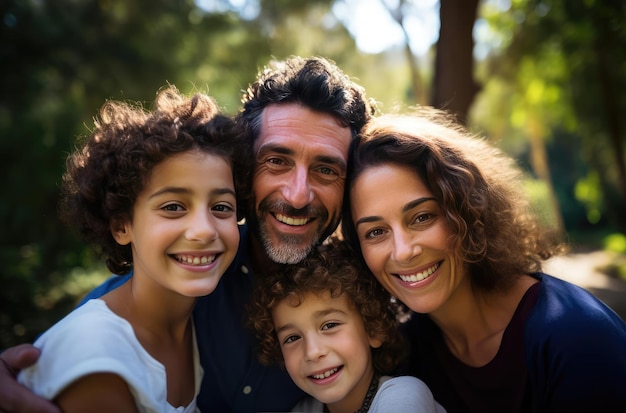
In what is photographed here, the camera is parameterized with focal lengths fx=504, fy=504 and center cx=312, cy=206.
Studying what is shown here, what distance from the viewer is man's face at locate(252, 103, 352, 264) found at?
292 centimetres

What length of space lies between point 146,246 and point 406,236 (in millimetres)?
1257

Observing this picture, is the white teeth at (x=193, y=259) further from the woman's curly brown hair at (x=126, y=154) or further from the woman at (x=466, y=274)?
the woman at (x=466, y=274)

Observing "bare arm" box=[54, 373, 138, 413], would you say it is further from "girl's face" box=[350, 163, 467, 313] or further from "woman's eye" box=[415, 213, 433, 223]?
"woman's eye" box=[415, 213, 433, 223]

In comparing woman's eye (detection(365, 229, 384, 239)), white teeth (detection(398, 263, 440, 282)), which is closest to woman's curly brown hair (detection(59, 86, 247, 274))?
woman's eye (detection(365, 229, 384, 239))

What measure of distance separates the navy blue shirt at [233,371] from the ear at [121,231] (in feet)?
2.07

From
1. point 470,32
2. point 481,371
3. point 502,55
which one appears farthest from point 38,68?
point 502,55

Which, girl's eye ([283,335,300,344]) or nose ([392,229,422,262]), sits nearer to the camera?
nose ([392,229,422,262])

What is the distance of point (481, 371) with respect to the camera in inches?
103

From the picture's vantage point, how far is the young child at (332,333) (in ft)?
8.41

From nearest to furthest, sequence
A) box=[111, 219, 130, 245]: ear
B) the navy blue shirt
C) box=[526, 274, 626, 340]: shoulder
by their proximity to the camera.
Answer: box=[526, 274, 626, 340]: shoulder < box=[111, 219, 130, 245]: ear < the navy blue shirt

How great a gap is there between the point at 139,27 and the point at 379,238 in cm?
803

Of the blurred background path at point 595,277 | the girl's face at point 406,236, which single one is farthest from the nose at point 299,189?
the blurred background path at point 595,277

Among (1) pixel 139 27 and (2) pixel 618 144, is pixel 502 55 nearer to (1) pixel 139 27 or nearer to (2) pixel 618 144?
(2) pixel 618 144

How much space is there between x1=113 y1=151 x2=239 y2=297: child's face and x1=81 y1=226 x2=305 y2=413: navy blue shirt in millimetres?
542
